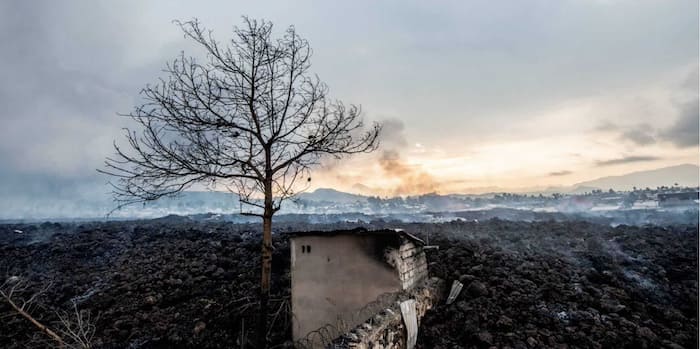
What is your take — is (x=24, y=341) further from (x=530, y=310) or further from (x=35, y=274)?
(x=530, y=310)

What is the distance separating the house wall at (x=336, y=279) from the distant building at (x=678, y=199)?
1881 inches

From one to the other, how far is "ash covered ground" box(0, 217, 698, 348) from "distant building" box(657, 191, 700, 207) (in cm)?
2629

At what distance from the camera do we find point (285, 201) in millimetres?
6281

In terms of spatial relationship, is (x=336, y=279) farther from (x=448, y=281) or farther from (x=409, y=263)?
(x=448, y=281)

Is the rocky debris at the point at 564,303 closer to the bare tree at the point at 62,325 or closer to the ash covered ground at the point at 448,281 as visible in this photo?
the ash covered ground at the point at 448,281

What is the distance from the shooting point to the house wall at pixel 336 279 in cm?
695

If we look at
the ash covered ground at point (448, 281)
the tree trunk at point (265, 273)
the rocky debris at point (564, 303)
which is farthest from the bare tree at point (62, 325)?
the rocky debris at point (564, 303)

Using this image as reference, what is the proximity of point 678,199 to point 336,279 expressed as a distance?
50986 mm

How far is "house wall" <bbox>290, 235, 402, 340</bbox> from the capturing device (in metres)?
6.95

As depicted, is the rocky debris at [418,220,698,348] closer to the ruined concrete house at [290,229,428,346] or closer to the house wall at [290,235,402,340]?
the ruined concrete house at [290,229,428,346]

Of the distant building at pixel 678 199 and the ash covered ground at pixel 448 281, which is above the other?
the distant building at pixel 678 199

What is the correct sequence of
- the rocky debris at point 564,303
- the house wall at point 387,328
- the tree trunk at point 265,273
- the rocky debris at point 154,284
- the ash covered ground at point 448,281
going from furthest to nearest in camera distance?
the rocky debris at point 154,284 < the ash covered ground at point 448,281 < the rocky debris at point 564,303 < the tree trunk at point 265,273 < the house wall at point 387,328

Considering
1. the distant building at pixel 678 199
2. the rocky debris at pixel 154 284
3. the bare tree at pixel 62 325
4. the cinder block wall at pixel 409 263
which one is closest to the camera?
the bare tree at pixel 62 325

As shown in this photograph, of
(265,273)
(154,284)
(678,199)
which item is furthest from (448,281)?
(678,199)
